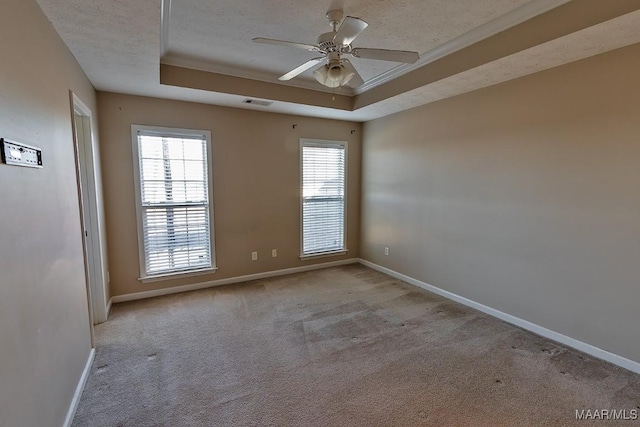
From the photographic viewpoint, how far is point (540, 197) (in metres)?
2.84

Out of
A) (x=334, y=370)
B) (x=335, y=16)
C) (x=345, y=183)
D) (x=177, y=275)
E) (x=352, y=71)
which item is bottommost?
(x=334, y=370)

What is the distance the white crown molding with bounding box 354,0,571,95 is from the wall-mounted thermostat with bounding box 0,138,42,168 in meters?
3.23

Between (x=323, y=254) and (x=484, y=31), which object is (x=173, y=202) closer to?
(x=323, y=254)

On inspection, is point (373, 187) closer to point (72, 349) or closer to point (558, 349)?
point (558, 349)

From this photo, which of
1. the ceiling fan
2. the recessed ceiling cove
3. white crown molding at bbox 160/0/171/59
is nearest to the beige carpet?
the ceiling fan

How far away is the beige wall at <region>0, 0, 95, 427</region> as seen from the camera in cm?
128

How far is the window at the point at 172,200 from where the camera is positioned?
12.0 feet

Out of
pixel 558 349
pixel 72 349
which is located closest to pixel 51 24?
pixel 72 349

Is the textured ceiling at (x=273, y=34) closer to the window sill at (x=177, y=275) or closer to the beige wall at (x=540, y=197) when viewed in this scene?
the beige wall at (x=540, y=197)

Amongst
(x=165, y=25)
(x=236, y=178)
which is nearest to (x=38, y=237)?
(x=165, y=25)

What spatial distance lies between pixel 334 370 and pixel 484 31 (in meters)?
3.09

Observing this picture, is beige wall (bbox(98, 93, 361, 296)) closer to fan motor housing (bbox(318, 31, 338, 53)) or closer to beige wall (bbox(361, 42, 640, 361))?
beige wall (bbox(361, 42, 640, 361))

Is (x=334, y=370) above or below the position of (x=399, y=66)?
below

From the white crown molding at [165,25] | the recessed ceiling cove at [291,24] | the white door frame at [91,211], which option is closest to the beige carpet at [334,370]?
the white door frame at [91,211]
